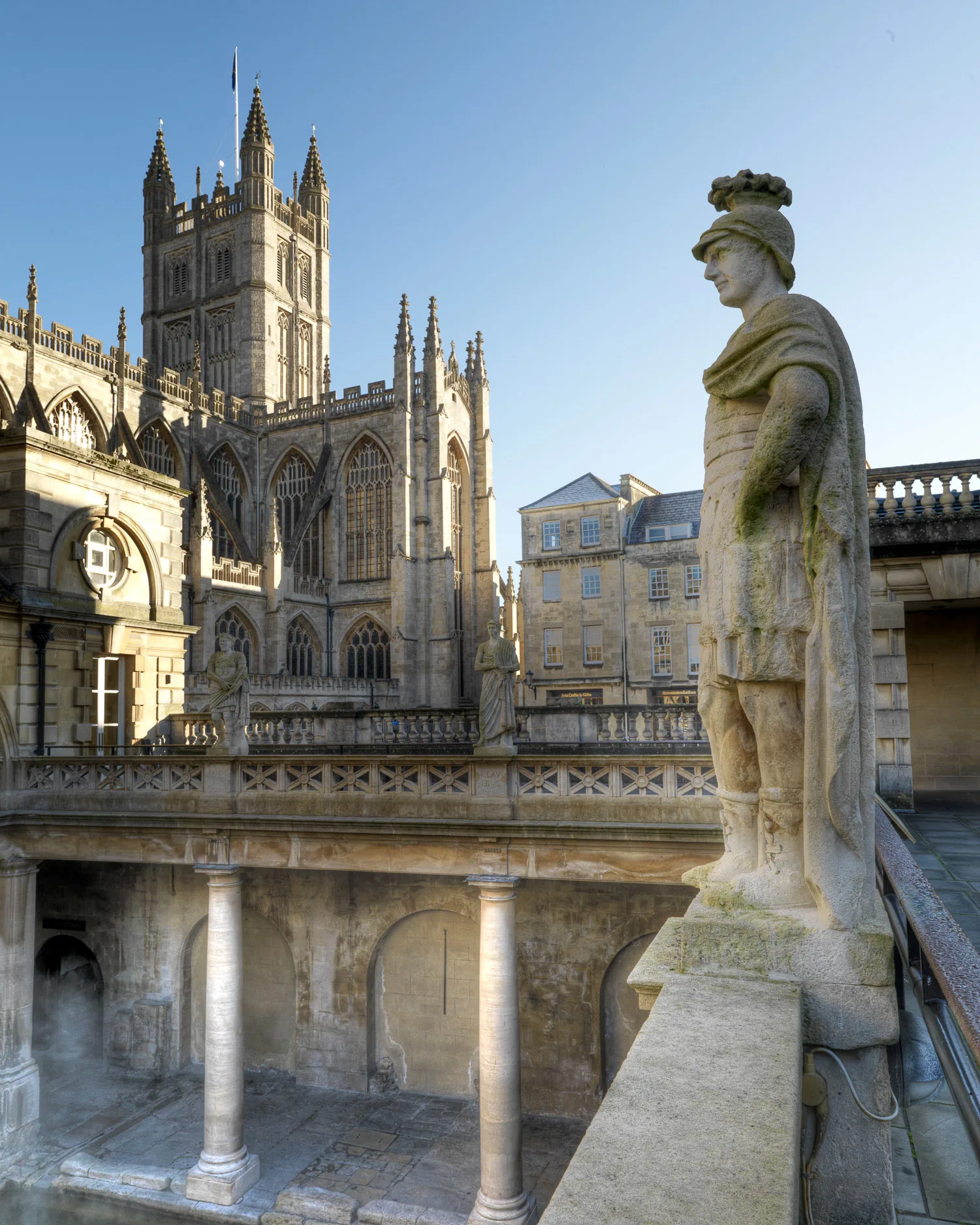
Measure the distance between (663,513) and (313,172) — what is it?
4005cm

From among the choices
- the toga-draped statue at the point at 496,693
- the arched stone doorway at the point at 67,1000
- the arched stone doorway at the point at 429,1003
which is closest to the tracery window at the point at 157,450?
the arched stone doorway at the point at 67,1000

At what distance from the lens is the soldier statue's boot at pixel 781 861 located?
3.06 m

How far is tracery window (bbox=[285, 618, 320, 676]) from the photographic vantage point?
41.4m

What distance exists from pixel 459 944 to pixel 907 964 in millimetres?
12626

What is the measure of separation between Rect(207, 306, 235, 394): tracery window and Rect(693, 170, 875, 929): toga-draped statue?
5261cm

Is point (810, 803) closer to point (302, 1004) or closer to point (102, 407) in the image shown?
point (302, 1004)

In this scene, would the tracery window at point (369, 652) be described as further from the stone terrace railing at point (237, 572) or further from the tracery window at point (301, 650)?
the stone terrace railing at point (237, 572)

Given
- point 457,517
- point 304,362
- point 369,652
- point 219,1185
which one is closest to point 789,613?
point 219,1185

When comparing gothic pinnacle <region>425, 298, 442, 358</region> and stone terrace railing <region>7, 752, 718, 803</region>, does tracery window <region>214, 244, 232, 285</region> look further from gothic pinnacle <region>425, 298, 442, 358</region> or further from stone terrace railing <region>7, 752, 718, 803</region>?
stone terrace railing <region>7, 752, 718, 803</region>

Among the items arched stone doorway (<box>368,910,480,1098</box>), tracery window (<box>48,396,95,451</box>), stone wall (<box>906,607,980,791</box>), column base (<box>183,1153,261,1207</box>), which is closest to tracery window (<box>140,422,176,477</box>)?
tracery window (<box>48,396,95,451</box>)

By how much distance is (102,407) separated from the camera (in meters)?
36.2

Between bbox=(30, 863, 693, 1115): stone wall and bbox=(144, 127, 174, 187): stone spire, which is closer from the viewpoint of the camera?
bbox=(30, 863, 693, 1115): stone wall

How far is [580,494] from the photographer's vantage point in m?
37.6

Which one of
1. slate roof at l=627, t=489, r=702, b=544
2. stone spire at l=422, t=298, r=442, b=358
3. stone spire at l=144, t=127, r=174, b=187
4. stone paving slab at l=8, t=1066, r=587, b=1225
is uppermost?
stone spire at l=144, t=127, r=174, b=187
